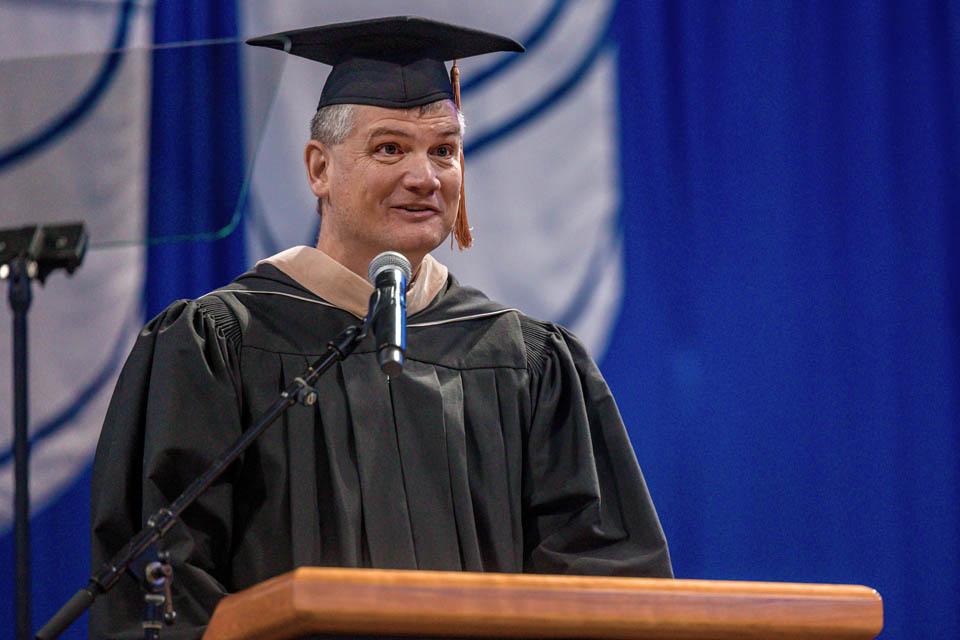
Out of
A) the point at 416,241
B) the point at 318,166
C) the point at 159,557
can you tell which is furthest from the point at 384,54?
the point at 159,557

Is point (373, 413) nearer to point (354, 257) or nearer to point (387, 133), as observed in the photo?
point (354, 257)

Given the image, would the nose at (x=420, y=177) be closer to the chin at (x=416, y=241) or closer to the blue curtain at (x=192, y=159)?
the chin at (x=416, y=241)

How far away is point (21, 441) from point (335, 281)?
2.24 ft

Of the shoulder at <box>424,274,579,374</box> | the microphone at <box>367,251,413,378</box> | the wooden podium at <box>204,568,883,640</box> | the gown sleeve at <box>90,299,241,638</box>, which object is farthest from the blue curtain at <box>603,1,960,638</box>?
the wooden podium at <box>204,568,883,640</box>

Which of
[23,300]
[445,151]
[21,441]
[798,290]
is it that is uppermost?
[445,151]

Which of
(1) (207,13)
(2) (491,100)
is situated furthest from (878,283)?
(1) (207,13)

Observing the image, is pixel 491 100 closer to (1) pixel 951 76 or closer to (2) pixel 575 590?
(1) pixel 951 76

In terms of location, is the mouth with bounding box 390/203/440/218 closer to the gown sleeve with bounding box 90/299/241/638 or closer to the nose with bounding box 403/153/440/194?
the nose with bounding box 403/153/440/194

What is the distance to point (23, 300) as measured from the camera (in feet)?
8.21

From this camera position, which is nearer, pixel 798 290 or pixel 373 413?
pixel 373 413

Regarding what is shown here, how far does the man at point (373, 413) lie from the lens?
230 cm

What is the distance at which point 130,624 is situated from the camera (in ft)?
7.22

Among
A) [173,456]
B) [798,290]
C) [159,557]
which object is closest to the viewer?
[159,557]

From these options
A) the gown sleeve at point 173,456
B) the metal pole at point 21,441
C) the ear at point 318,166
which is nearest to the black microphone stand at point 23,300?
the metal pole at point 21,441
